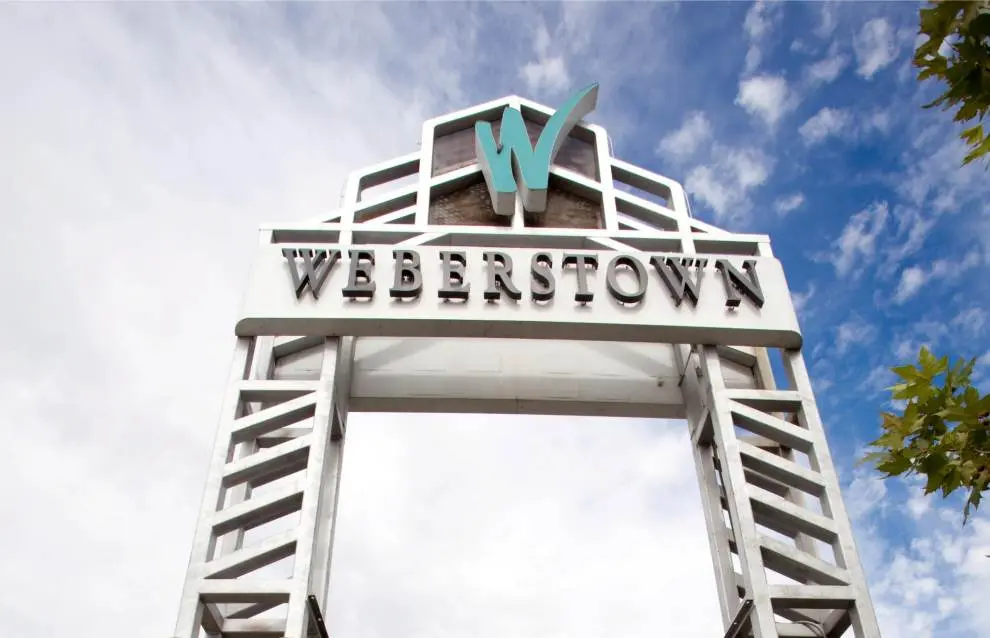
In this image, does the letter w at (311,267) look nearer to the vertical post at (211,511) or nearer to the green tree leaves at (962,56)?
the vertical post at (211,511)

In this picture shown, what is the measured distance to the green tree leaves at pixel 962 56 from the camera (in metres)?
4.26

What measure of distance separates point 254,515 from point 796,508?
19.5 ft

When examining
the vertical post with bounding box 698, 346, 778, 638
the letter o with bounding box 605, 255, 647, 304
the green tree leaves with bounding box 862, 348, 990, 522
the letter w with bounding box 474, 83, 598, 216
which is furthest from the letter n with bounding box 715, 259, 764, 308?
the green tree leaves with bounding box 862, 348, 990, 522

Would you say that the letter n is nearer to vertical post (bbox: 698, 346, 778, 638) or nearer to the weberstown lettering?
the weberstown lettering

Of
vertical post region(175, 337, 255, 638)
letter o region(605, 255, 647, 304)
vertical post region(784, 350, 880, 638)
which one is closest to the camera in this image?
vertical post region(175, 337, 255, 638)

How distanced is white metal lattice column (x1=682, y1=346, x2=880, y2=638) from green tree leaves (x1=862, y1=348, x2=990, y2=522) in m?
4.82

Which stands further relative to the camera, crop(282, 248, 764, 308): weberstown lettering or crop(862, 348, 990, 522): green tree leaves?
crop(282, 248, 764, 308): weberstown lettering

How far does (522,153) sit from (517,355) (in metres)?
3.17

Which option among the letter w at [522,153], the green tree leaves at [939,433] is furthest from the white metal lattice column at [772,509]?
the green tree leaves at [939,433]

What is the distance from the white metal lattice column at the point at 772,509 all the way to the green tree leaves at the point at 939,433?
482 centimetres

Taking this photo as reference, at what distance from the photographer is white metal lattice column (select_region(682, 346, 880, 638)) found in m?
9.24

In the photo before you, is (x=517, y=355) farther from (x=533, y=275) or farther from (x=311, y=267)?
(x=311, y=267)

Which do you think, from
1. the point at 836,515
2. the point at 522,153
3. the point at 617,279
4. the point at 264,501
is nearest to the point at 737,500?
the point at 836,515

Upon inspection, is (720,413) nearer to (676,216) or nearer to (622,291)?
A: (622,291)
